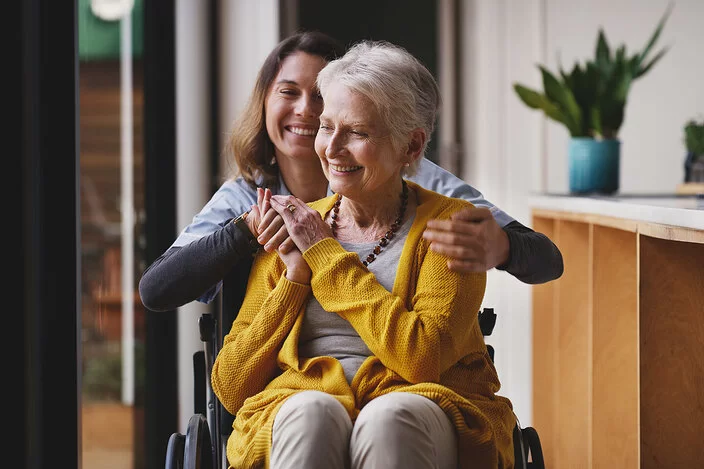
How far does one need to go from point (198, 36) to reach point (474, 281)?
222 centimetres

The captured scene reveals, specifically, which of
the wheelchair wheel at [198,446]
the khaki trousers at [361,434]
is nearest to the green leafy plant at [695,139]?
the khaki trousers at [361,434]

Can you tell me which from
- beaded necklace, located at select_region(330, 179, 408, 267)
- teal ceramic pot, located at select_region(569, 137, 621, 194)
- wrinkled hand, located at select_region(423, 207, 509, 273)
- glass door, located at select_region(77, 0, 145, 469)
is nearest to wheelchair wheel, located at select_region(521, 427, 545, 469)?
wrinkled hand, located at select_region(423, 207, 509, 273)

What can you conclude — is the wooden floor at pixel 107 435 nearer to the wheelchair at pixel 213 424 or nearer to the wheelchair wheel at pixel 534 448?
the wheelchair at pixel 213 424

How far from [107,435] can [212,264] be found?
1.10 metres

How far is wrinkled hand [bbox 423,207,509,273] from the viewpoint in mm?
1522

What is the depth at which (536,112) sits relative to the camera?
12.5 feet

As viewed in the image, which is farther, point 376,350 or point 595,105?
point 595,105

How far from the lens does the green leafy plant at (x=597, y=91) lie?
9.32ft

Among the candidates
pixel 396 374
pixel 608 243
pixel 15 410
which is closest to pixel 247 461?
pixel 396 374

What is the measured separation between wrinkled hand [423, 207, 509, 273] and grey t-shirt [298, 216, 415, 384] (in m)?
0.10

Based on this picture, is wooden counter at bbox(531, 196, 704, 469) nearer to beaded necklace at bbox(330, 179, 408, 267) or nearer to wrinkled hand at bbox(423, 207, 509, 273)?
wrinkled hand at bbox(423, 207, 509, 273)

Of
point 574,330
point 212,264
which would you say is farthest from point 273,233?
point 574,330

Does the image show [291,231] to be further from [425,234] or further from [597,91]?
[597,91]

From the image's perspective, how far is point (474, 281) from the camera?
5.09ft
